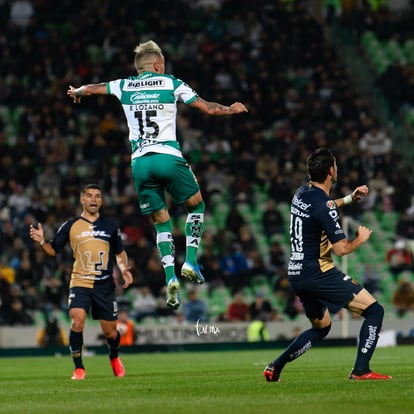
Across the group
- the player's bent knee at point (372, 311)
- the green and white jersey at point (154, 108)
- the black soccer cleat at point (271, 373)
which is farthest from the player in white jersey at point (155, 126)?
the player's bent knee at point (372, 311)

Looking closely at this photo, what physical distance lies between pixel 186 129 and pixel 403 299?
7.83 metres

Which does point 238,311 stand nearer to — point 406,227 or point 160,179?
point 406,227

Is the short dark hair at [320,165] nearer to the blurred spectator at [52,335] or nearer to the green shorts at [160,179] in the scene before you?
the green shorts at [160,179]

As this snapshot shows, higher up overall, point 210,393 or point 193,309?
point 193,309

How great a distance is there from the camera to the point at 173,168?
1205 cm

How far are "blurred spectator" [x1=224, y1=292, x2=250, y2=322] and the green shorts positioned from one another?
46.7 feet

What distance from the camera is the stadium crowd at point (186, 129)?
27.2m

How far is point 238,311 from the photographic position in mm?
26438

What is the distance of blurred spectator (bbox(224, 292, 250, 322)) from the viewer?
26.4 m

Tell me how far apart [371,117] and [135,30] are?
24.8ft

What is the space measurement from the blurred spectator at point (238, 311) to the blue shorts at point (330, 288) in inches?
587

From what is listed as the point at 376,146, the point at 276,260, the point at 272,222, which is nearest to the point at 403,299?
the point at 276,260

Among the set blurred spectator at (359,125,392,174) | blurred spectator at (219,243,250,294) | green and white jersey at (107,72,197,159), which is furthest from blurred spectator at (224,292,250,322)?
green and white jersey at (107,72,197,159)

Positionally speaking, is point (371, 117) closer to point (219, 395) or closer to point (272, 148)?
point (272, 148)
